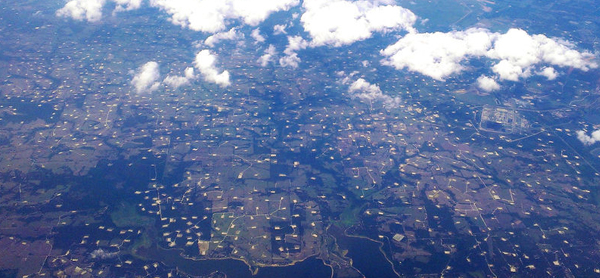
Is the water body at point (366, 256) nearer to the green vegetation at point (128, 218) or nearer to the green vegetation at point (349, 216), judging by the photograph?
the green vegetation at point (349, 216)

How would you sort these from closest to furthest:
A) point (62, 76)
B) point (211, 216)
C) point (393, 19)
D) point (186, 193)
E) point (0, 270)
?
point (0, 270) < point (211, 216) < point (186, 193) < point (62, 76) < point (393, 19)

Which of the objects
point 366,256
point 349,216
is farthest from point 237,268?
point 349,216

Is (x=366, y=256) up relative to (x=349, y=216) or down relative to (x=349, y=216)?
up

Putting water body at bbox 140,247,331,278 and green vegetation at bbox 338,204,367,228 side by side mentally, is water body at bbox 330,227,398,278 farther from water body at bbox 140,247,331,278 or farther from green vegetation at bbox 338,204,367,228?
water body at bbox 140,247,331,278

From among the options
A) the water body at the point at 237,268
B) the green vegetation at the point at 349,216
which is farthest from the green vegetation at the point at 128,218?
the green vegetation at the point at 349,216

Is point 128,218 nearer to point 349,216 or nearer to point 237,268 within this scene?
point 237,268

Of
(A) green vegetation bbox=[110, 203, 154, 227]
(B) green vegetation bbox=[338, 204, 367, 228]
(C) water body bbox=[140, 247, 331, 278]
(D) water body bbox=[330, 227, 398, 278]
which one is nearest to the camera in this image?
(C) water body bbox=[140, 247, 331, 278]

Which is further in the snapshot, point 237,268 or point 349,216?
point 349,216

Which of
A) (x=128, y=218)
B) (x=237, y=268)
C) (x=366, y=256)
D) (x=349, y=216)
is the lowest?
(x=349, y=216)

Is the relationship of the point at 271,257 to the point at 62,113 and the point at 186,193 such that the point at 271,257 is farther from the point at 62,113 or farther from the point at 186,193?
the point at 62,113

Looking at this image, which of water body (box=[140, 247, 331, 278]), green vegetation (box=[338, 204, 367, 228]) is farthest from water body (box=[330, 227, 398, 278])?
water body (box=[140, 247, 331, 278])

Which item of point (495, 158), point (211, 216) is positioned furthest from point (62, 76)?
point (495, 158)
